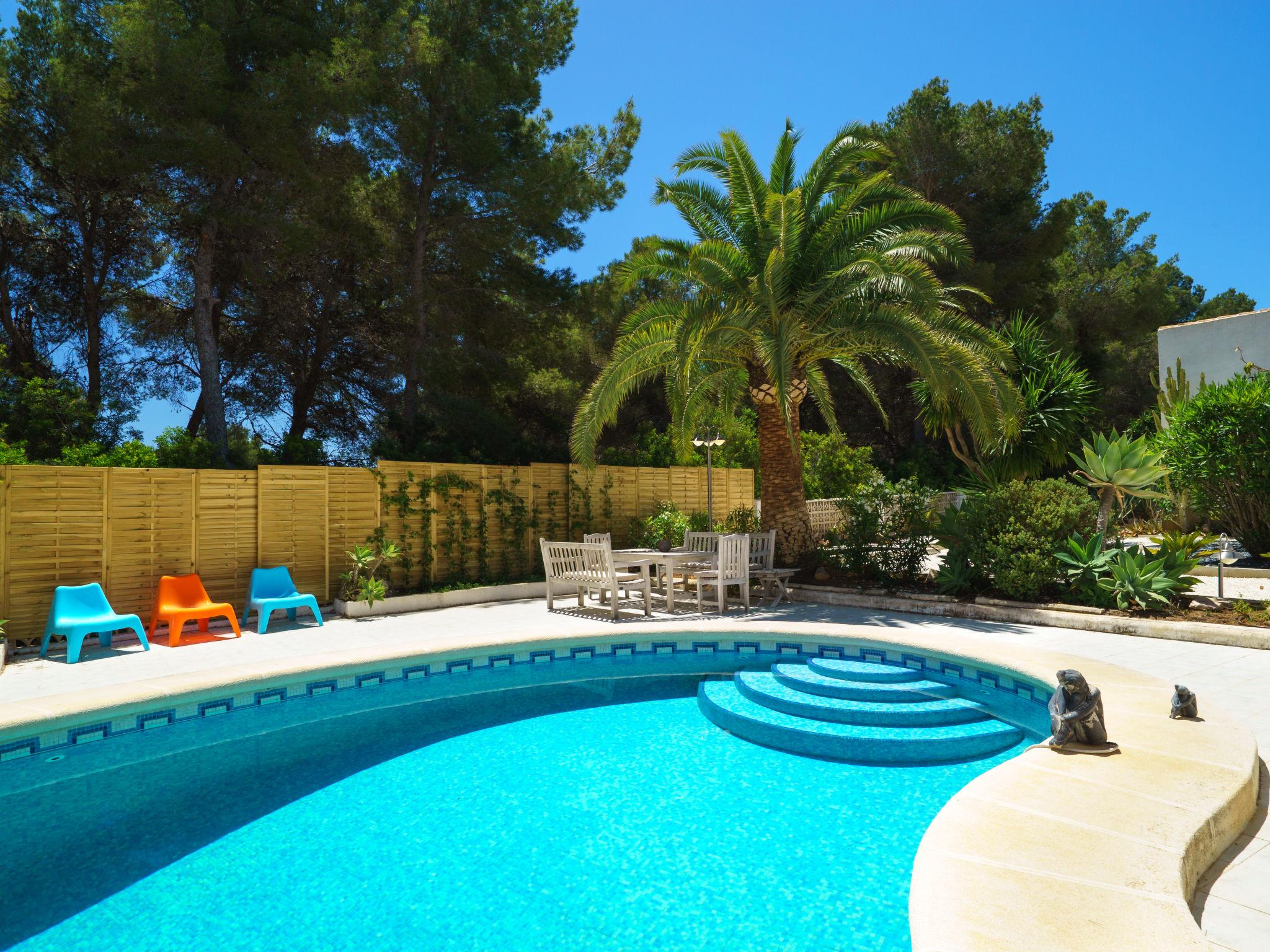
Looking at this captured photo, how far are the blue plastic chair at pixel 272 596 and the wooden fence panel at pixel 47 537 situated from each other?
1.55 m

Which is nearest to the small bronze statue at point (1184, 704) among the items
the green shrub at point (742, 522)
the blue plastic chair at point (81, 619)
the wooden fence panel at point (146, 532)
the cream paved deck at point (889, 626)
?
the cream paved deck at point (889, 626)

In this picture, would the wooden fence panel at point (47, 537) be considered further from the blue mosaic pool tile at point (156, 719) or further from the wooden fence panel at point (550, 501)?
the wooden fence panel at point (550, 501)

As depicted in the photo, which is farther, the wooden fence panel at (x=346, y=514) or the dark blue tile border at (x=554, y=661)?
the wooden fence panel at (x=346, y=514)

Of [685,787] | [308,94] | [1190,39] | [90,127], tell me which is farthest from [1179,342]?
[90,127]

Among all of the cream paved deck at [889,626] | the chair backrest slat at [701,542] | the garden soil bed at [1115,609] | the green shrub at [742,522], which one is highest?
the green shrub at [742,522]

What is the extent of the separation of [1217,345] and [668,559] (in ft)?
46.4

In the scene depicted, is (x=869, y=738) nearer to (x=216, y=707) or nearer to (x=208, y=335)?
(x=216, y=707)

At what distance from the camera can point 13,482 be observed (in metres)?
7.50

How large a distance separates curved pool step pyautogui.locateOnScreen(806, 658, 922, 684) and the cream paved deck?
0.56 meters

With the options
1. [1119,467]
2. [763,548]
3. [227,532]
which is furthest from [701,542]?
[227,532]

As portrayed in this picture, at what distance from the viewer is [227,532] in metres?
9.09

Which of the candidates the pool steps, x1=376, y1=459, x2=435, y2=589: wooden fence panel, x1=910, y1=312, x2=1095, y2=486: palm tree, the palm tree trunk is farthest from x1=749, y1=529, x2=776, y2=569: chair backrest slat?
x1=376, y1=459, x2=435, y2=589: wooden fence panel

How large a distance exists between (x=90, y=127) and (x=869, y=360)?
2316cm

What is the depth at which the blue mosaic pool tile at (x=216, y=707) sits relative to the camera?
5355 mm
